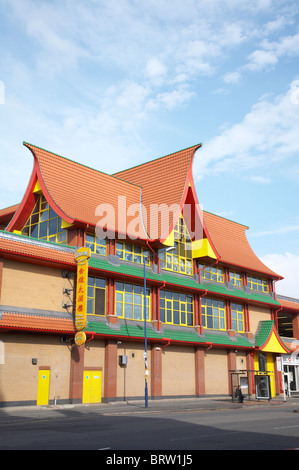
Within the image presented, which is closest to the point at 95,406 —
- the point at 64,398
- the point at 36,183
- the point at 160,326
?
the point at 64,398

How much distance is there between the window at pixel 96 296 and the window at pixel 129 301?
138 centimetres

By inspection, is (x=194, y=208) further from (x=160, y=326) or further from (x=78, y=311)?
(x=78, y=311)

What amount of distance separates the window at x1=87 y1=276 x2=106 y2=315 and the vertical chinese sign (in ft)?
7.55

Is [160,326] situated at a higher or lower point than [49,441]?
higher

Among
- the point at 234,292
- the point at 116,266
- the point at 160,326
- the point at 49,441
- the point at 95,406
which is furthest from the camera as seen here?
the point at 234,292

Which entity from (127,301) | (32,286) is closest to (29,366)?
(32,286)

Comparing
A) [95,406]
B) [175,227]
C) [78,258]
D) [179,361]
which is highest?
[175,227]

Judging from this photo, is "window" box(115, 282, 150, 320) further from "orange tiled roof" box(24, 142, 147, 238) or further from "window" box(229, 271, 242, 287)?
"window" box(229, 271, 242, 287)

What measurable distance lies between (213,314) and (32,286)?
19415 millimetres

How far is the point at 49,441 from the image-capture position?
44.8 feet

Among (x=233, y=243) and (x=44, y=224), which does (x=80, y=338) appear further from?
(x=233, y=243)

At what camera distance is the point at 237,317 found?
47062 mm

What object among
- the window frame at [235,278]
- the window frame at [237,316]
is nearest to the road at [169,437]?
Answer: the window frame at [237,316]
